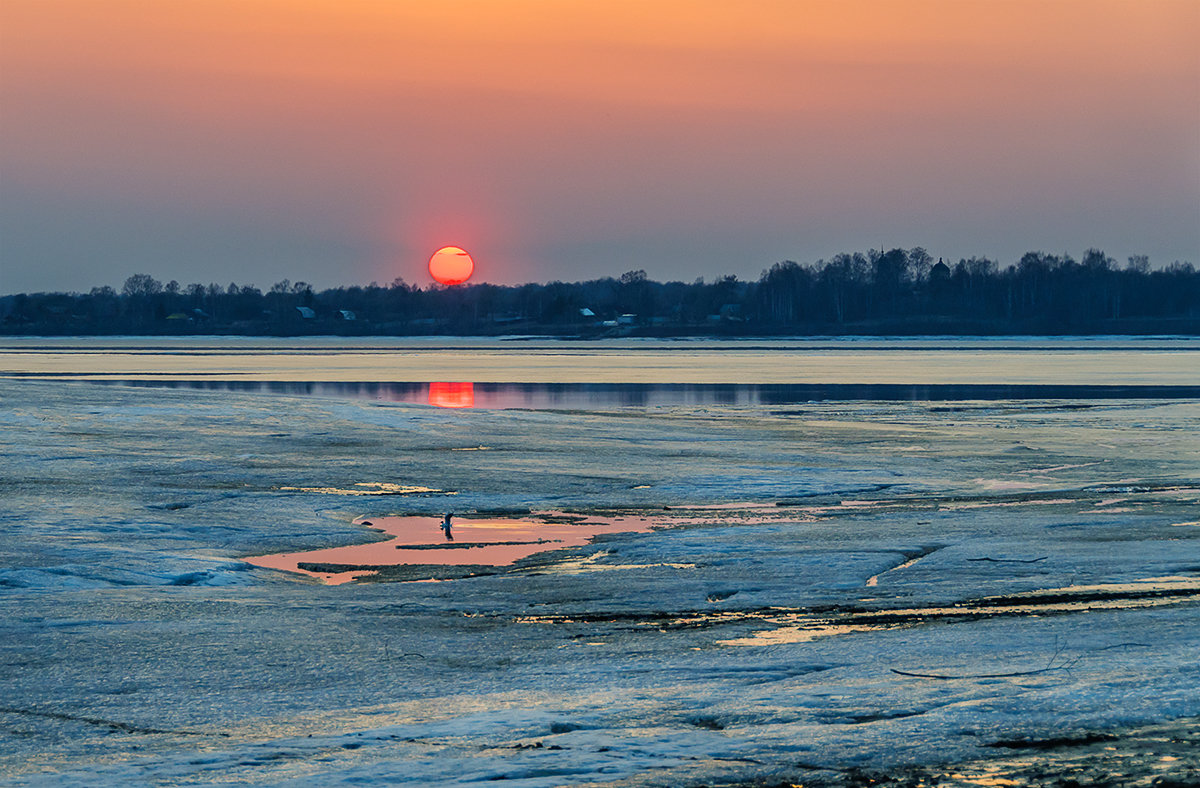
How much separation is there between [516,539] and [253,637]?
4.42 meters

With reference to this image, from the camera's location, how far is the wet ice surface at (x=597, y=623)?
511cm

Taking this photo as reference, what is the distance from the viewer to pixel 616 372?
163ft

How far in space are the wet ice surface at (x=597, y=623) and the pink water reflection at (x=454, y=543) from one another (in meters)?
0.34

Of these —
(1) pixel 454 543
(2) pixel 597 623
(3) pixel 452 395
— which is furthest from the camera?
(3) pixel 452 395

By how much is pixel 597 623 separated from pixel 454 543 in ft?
12.6

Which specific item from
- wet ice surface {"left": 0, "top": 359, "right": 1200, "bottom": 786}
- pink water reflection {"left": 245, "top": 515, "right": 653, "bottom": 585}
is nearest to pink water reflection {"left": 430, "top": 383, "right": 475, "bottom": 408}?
wet ice surface {"left": 0, "top": 359, "right": 1200, "bottom": 786}

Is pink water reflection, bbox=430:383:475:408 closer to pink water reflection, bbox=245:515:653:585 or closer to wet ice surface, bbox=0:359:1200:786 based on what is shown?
wet ice surface, bbox=0:359:1200:786

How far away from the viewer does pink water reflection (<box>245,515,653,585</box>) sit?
10180mm

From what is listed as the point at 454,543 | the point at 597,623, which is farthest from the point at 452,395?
the point at 597,623

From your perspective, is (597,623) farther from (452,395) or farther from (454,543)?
(452,395)

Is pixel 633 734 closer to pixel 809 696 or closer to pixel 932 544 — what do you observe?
pixel 809 696

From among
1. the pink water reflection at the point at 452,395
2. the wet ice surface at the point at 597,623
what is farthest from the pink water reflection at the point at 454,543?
the pink water reflection at the point at 452,395

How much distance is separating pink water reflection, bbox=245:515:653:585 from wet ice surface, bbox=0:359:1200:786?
34 centimetres

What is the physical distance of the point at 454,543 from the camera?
440 inches
